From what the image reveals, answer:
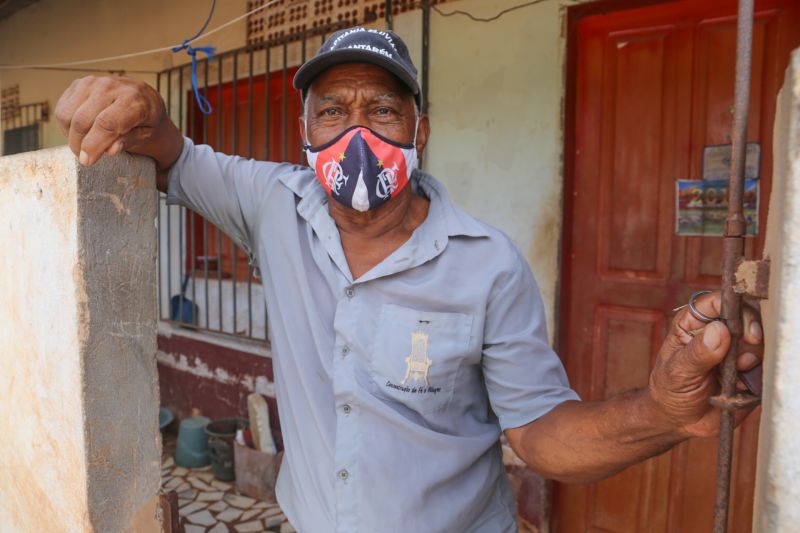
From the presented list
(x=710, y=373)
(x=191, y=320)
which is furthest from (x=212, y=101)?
(x=710, y=373)

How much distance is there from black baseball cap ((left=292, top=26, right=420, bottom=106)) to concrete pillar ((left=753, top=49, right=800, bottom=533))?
894 millimetres

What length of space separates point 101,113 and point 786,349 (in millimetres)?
1175

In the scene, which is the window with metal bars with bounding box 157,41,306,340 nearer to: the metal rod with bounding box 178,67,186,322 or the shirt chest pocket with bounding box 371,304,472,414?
the metal rod with bounding box 178,67,186,322

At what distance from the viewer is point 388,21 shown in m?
3.28

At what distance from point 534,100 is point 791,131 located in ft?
7.40

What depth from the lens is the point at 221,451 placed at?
3926 millimetres

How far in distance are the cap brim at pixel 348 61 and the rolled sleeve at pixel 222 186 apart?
265 millimetres

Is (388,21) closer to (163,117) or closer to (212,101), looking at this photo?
(212,101)

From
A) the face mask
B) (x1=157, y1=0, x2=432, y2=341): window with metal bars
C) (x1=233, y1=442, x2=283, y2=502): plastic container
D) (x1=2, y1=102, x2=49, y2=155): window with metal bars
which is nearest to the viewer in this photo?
the face mask

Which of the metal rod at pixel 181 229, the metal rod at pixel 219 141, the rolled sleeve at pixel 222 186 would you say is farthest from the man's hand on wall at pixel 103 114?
the metal rod at pixel 181 229

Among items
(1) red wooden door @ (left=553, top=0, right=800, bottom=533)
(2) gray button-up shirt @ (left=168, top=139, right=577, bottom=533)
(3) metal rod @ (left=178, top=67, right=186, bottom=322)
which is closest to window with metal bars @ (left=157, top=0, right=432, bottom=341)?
(3) metal rod @ (left=178, top=67, right=186, bottom=322)

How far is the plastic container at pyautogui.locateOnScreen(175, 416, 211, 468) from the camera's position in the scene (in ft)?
13.6

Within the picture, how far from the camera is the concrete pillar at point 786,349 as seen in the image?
65 centimetres

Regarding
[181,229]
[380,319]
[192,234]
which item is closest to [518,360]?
[380,319]
